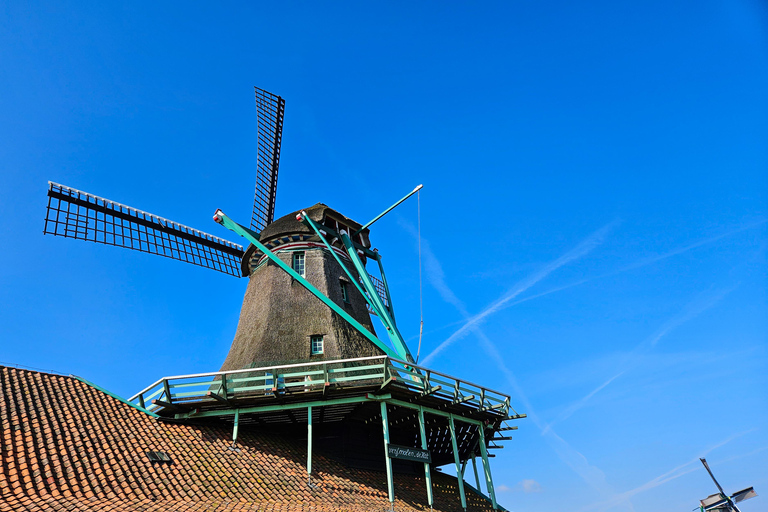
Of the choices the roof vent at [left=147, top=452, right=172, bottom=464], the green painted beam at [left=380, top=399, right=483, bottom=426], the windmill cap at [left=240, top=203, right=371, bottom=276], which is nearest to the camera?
the roof vent at [left=147, top=452, right=172, bottom=464]

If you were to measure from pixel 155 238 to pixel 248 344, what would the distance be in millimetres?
7593

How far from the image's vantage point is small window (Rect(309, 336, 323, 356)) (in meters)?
16.8

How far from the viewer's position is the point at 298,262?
19766 mm

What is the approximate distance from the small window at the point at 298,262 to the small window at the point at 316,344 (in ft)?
10.5

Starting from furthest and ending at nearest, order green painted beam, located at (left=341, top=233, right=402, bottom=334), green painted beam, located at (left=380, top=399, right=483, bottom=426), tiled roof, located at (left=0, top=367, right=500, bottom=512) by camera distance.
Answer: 1. green painted beam, located at (left=341, top=233, right=402, bottom=334)
2. green painted beam, located at (left=380, top=399, right=483, bottom=426)
3. tiled roof, located at (left=0, top=367, right=500, bottom=512)

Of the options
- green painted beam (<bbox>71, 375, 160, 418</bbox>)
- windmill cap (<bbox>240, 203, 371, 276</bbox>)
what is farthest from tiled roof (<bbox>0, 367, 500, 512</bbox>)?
windmill cap (<bbox>240, 203, 371, 276</bbox>)

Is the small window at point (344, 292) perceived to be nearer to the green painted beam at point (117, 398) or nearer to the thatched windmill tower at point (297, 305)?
the thatched windmill tower at point (297, 305)

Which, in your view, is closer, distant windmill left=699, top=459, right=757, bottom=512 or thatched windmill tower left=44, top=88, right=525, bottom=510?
thatched windmill tower left=44, top=88, right=525, bottom=510

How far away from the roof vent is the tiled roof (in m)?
0.15

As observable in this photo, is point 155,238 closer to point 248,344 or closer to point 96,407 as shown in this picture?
point 248,344

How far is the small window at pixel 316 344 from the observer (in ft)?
55.0

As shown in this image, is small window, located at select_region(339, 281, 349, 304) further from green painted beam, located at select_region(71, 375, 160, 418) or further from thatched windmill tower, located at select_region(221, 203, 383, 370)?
green painted beam, located at select_region(71, 375, 160, 418)

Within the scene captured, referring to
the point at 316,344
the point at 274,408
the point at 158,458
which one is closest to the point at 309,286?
the point at 316,344

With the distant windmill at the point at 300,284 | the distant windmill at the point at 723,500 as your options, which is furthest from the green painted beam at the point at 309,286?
the distant windmill at the point at 723,500
